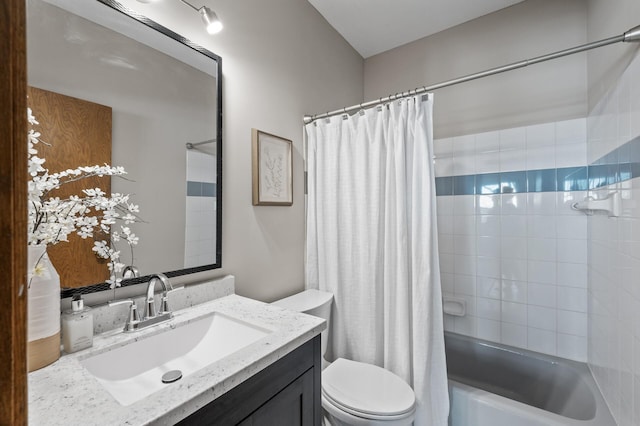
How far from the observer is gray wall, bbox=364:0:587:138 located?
1787mm

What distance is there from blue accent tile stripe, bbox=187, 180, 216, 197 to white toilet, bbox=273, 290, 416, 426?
27.8 inches

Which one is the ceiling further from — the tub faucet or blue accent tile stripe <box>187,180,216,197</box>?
the tub faucet

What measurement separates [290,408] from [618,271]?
151cm

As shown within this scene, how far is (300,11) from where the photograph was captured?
1812 mm

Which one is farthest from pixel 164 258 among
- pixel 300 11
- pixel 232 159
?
pixel 300 11

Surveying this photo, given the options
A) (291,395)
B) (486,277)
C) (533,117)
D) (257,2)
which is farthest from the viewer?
(486,277)

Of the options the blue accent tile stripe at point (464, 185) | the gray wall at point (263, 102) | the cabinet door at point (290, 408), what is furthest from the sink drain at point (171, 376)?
the blue accent tile stripe at point (464, 185)

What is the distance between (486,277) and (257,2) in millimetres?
2274

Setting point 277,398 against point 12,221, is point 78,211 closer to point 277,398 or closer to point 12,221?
point 12,221

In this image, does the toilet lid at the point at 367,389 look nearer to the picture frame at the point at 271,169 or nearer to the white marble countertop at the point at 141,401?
the white marble countertop at the point at 141,401

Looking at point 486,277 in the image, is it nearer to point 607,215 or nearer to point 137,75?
point 607,215

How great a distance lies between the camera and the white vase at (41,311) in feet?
2.21

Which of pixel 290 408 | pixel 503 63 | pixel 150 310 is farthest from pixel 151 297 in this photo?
pixel 503 63

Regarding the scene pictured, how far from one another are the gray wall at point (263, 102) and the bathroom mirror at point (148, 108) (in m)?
0.08
